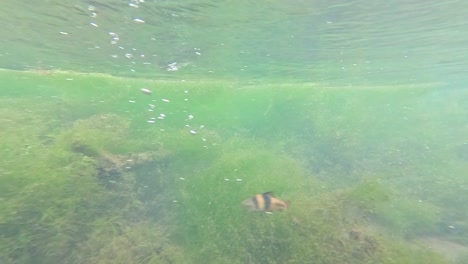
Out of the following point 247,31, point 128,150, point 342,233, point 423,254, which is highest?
point 247,31

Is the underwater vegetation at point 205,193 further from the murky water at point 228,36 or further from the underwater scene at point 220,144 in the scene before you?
the murky water at point 228,36

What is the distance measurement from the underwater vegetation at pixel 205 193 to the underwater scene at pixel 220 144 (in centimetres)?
5

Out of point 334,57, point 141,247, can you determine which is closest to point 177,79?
point 334,57

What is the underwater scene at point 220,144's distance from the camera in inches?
328

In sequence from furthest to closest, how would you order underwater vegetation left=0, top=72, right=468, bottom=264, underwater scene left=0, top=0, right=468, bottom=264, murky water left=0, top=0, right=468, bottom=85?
murky water left=0, top=0, right=468, bottom=85 → underwater scene left=0, top=0, right=468, bottom=264 → underwater vegetation left=0, top=72, right=468, bottom=264

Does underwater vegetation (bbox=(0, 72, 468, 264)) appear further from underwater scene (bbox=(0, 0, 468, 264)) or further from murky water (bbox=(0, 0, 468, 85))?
murky water (bbox=(0, 0, 468, 85))

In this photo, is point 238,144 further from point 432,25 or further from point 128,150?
point 432,25

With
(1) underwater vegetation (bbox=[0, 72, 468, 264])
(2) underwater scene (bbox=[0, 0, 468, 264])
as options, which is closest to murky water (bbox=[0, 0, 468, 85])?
(2) underwater scene (bbox=[0, 0, 468, 264])

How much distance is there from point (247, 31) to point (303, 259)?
976 cm

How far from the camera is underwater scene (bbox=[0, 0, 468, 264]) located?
27.4ft

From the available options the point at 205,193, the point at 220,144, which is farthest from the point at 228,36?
the point at 205,193

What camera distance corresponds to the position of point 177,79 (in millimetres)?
23281

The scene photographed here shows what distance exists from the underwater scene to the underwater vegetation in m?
0.05

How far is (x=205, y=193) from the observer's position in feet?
34.6
